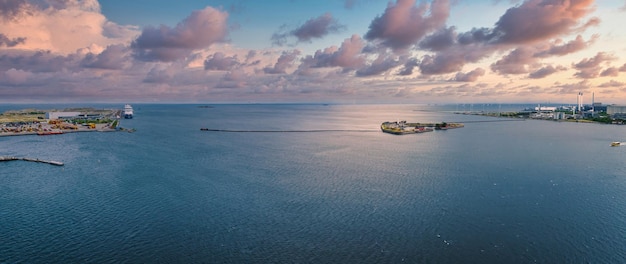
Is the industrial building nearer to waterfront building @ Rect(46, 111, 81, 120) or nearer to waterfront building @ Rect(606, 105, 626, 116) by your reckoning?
waterfront building @ Rect(46, 111, 81, 120)

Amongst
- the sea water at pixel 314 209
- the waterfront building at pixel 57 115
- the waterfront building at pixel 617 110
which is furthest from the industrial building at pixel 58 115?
the waterfront building at pixel 617 110

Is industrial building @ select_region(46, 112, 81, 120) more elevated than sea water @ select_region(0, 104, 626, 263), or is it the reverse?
industrial building @ select_region(46, 112, 81, 120)

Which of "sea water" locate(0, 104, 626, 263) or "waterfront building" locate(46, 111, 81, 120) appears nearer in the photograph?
"sea water" locate(0, 104, 626, 263)

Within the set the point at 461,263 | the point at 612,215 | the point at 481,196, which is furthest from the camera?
the point at 481,196

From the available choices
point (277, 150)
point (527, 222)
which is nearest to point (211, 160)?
point (277, 150)

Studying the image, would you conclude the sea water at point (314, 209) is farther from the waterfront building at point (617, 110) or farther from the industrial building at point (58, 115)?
the waterfront building at point (617, 110)

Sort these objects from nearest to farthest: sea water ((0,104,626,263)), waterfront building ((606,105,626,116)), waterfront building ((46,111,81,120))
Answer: sea water ((0,104,626,263))
waterfront building ((46,111,81,120))
waterfront building ((606,105,626,116))

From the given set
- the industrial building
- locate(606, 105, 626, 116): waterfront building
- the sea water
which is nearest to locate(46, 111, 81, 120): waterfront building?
the industrial building

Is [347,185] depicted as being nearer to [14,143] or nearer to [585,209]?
[585,209]

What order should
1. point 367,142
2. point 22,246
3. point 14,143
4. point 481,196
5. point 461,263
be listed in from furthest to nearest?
point 367,142, point 14,143, point 481,196, point 22,246, point 461,263
